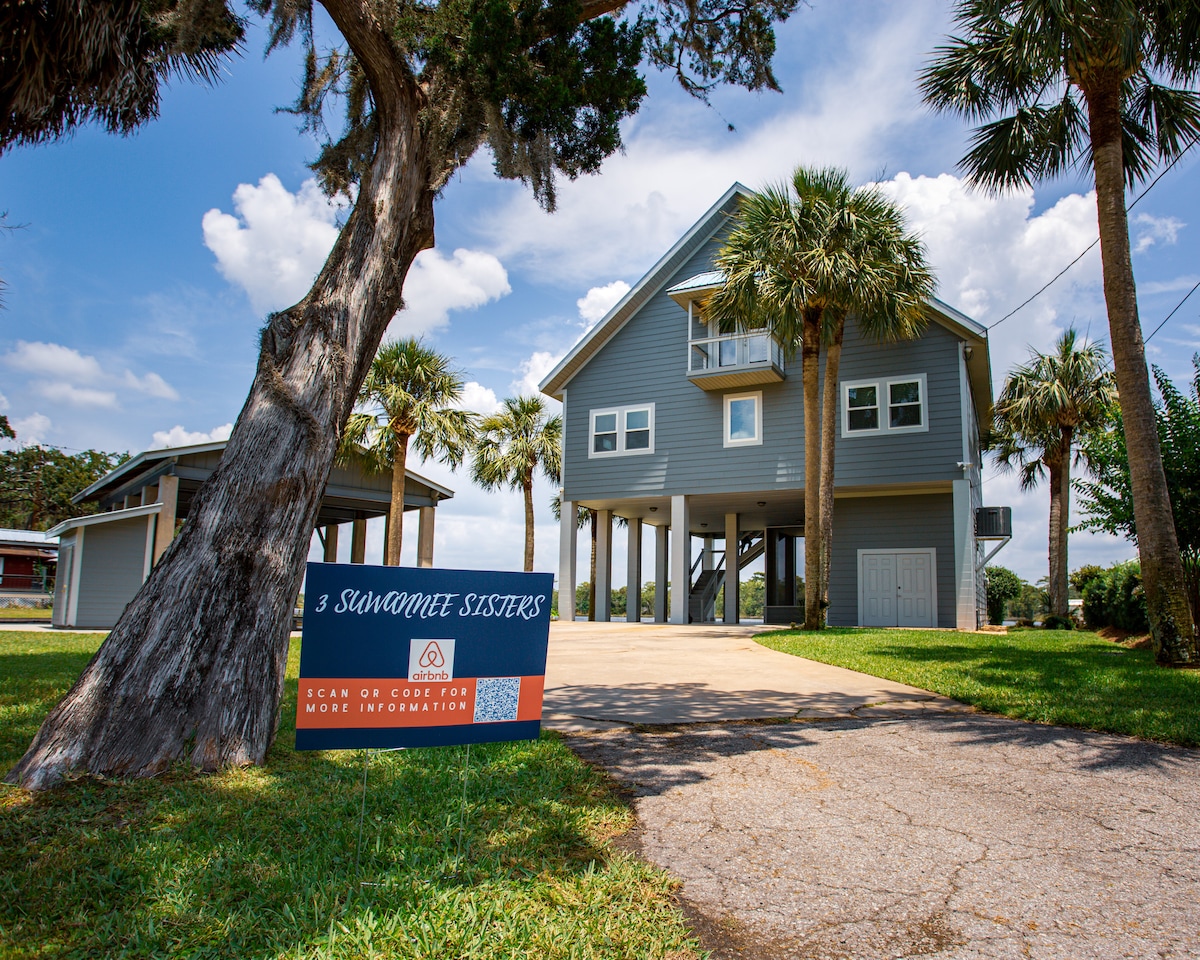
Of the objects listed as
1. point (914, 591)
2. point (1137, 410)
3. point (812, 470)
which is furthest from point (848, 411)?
point (1137, 410)

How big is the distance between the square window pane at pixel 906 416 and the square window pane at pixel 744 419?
3179mm

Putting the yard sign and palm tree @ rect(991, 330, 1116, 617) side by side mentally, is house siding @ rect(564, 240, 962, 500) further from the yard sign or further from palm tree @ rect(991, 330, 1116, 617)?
the yard sign

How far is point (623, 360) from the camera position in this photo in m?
20.6

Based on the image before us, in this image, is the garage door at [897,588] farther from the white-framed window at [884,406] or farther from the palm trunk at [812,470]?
the palm trunk at [812,470]

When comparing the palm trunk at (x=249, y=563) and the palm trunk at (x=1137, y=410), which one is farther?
the palm trunk at (x=1137, y=410)

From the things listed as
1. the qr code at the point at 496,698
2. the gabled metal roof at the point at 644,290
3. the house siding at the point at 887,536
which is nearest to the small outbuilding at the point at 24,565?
the gabled metal roof at the point at 644,290

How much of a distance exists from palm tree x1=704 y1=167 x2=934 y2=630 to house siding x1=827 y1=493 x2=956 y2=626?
12.2 ft

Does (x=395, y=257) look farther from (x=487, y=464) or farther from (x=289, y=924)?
(x=487, y=464)

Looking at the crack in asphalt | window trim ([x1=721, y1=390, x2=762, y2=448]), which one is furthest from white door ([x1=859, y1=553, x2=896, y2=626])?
the crack in asphalt

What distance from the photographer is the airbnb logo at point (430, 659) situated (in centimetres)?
313

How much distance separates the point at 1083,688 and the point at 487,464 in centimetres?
2196

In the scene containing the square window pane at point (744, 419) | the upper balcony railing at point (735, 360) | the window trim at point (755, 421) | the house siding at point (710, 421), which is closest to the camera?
the house siding at point (710, 421)

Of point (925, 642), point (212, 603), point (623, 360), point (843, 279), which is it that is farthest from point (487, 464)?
point (212, 603)

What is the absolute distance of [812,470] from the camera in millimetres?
14562
